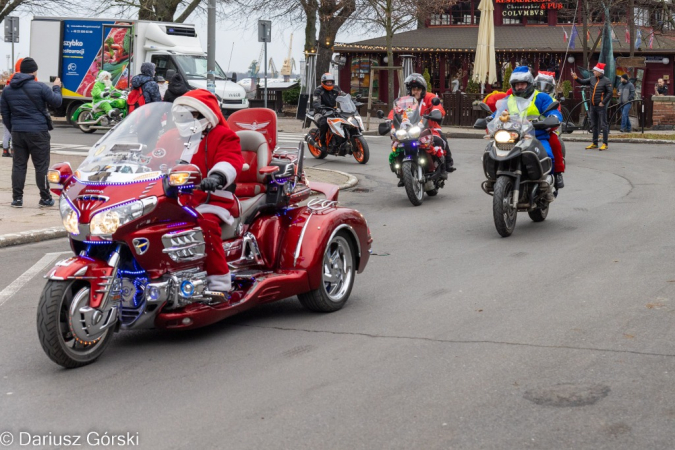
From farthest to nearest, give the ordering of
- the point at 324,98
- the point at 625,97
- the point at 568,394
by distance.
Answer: the point at 625,97 → the point at 324,98 → the point at 568,394

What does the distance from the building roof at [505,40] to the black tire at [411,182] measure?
2659 cm

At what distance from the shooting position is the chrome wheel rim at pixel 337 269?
7641 millimetres

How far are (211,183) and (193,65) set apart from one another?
84.4ft

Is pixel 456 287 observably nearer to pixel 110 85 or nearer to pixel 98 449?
pixel 98 449

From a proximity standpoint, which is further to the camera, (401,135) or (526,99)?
(401,135)

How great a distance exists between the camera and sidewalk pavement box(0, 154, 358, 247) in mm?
11250

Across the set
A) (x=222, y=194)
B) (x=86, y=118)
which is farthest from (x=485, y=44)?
(x=222, y=194)

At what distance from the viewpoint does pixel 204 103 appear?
6.62 metres

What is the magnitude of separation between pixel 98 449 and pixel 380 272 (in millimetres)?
4761

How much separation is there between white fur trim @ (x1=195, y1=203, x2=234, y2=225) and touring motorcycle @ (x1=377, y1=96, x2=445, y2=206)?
7.26 m

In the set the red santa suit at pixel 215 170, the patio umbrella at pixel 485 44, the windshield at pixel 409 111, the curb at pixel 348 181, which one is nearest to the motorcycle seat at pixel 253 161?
the red santa suit at pixel 215 170

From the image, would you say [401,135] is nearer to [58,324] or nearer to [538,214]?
[538,214]

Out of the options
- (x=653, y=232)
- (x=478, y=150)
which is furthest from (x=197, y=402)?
(x=478, y=150)

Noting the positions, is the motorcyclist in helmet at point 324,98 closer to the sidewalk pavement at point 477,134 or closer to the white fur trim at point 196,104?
the sidewalk pavement at point 477,134
